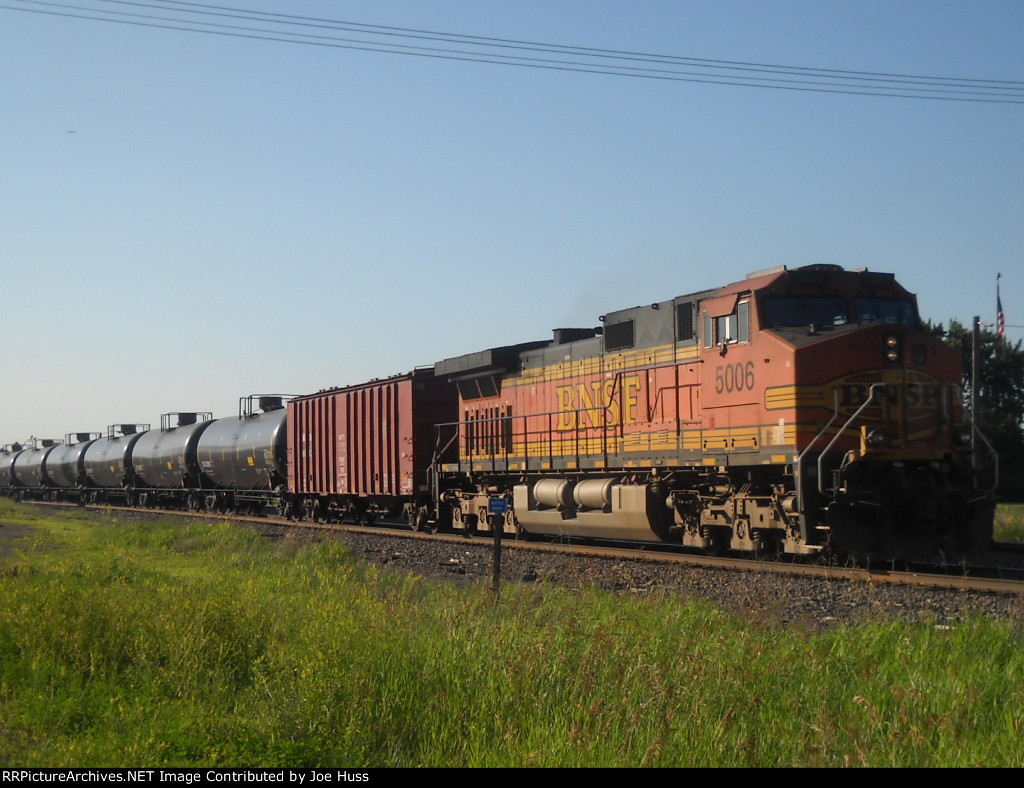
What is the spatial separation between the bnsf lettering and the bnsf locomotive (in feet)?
0.13

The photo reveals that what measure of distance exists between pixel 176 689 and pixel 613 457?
11077 millimetres

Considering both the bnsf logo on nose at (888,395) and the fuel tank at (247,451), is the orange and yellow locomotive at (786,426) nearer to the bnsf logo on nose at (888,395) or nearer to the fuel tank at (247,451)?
the bnsf logo on nose at (888,395)

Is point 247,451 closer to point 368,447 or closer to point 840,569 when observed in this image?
point 368,447

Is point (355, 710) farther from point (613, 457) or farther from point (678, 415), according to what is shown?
point (613, 457)

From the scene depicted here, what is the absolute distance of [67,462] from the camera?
158 feet

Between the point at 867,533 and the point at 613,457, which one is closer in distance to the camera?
the point at 867,533

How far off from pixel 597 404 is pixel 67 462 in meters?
38.3

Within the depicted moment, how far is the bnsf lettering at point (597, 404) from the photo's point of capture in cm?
1678

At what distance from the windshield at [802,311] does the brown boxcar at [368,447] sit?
10806 mm

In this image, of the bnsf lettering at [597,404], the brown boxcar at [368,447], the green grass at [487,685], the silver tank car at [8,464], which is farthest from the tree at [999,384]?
the silver tank car at [8,464]

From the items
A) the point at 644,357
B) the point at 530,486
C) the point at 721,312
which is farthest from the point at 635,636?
the point at 530,486

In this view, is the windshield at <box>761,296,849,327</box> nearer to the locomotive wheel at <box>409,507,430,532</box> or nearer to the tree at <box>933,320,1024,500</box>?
the locomotive wheel at <box>409,507,430,532</box>

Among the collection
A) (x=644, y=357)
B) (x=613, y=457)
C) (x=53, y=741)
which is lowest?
(x=53, y=741)

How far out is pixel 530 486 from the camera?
19.7 m
